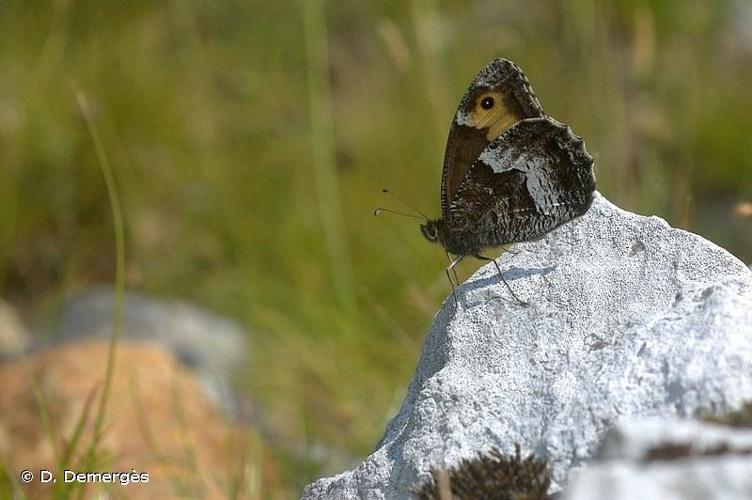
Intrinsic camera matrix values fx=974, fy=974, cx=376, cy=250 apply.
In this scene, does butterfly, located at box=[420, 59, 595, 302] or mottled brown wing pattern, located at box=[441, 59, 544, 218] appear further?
mottled brown wing pattern, located at box=[441, 59, 544, 218]

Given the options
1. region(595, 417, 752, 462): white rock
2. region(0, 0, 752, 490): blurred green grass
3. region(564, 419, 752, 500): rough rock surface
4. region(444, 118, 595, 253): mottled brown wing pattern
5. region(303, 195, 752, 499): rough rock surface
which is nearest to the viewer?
region(564, 419, 752, 500): rough rock surface

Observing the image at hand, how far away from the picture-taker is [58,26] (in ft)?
31.4

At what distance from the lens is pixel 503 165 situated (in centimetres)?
287

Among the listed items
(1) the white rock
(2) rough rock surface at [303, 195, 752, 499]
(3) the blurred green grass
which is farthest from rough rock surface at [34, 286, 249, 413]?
(1) the white rock

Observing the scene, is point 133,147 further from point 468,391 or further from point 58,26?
point 468,391

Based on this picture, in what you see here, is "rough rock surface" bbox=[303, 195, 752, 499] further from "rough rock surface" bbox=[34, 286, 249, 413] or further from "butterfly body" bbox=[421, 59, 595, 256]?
"rough rock surface" bbox=[34, 286, 249, 413]

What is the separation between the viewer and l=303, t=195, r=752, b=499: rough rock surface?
6.30 ft

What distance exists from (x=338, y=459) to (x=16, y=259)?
13.5ft

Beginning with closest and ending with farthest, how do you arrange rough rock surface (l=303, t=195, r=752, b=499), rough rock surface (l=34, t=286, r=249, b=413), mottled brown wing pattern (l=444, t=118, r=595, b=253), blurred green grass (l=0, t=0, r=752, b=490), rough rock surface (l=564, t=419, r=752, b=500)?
1. rough rock surface (l=564, t=419, r=752, b=500)
2. rough rock surface (l=303, t=195, r=752, b=499)
3. mottled brown wing pattern (l=444, t=118, r=595, b=253)
4. blurred green grass (l=0, t=0, r=752, b=490)
5. rough rock surface (l=34, t=286, r=249, b=413)

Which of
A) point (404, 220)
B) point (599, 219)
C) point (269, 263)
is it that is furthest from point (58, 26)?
point (599, 219)

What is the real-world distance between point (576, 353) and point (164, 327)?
5.29 metres

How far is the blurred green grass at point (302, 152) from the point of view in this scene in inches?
211

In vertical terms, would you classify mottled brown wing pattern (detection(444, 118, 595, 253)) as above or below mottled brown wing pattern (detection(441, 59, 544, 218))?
below

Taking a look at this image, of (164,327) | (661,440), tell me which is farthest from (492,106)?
(164,327)
